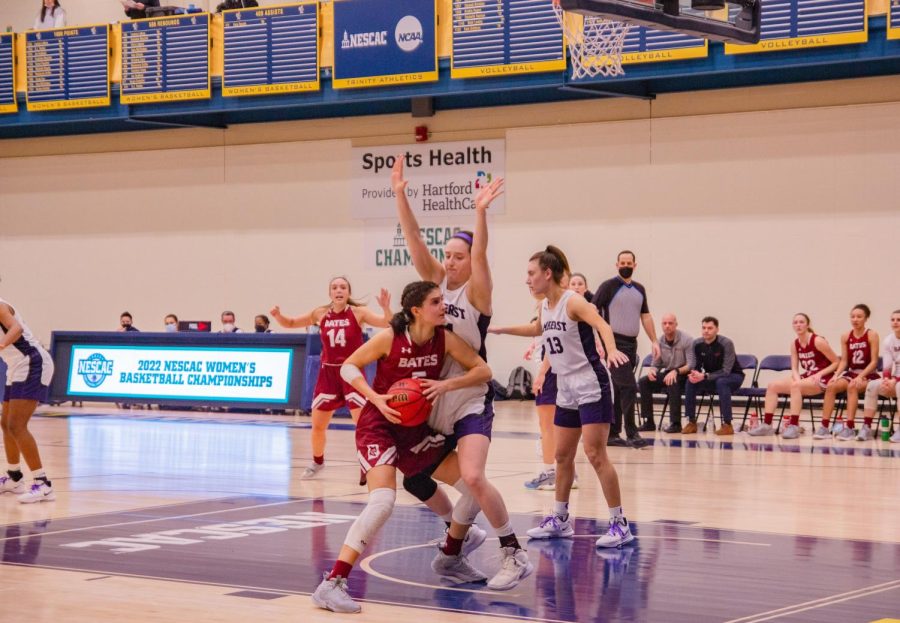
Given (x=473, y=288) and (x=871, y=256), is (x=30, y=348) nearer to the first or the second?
(x=473, y=288)

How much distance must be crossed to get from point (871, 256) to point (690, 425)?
14.7ft

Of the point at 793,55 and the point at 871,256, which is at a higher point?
the point at 793,55

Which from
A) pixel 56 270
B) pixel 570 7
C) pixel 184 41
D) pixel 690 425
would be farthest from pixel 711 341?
pixel 56 270

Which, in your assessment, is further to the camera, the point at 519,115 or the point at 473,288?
the point at 519,115

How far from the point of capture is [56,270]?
26.2m

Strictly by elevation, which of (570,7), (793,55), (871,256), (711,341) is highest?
(793,55)

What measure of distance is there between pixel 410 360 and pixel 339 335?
4875 mm

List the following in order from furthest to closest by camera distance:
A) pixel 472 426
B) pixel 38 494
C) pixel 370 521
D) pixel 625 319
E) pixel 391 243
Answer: pixel 391 243 → pixel 625 319 → pixel 38 494 → pixel 472 426 → pixel 370 521

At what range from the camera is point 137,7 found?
2375 centimetres

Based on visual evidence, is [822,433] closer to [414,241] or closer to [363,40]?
[363,40]

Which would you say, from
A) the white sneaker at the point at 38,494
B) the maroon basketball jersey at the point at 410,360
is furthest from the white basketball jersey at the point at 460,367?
the white sneaker at the point at 38,494

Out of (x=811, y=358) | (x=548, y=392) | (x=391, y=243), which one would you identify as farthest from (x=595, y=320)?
(x=391, y=243)

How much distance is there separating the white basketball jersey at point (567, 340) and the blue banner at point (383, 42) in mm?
12987

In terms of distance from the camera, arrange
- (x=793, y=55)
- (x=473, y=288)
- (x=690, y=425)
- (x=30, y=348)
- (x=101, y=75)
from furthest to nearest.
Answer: (x=101, y=75) → (x=793, y=55) → (x=690, y=425) → (x=30, y=348) → (x=473, y=288)
